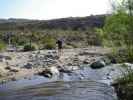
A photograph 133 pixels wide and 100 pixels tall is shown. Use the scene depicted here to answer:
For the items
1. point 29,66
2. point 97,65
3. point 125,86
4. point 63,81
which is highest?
point 125,86

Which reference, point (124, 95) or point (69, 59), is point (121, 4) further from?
point (69, 59)

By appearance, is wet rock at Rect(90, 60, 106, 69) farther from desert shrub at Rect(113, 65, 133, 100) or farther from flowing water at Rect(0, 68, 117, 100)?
desert shrub at Rect(113, 65, 133, 100)

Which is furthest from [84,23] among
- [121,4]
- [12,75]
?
[121,4]

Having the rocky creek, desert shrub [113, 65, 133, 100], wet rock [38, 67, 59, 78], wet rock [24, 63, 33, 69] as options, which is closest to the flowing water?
the rocky creek

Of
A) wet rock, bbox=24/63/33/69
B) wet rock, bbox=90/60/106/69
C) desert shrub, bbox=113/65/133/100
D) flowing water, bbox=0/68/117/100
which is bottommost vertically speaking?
flowing water, bbox=0/68/117/100

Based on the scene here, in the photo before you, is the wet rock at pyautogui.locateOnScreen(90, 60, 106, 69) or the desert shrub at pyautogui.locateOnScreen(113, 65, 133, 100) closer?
the desert shrub at pyautogui.locateOnScreen(113, 65, 133, 100)

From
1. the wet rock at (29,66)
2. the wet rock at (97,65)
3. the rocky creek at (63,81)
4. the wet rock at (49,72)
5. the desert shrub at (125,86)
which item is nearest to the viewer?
the desert shrub at (125,86)

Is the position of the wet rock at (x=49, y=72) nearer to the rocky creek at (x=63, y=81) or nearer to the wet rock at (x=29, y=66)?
the rocky creek at (x=63, y=81)

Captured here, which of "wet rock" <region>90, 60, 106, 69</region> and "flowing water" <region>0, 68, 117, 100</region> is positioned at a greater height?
"wet rock" <region>90, 60, 106, 69</region>

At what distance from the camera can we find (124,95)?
2122 cm

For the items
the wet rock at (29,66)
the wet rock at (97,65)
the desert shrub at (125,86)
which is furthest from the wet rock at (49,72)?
the desert shrub at (125,86)

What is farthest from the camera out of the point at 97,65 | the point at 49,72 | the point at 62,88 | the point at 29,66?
the point at 29,66

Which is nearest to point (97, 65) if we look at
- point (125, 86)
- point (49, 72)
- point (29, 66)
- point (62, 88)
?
point (49, 72)

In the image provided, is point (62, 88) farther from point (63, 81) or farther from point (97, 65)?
point (97, 65)
